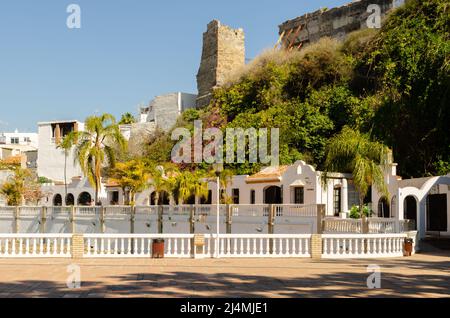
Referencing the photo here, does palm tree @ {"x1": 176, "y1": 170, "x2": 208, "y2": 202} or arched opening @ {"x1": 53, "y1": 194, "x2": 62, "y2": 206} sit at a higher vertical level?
palm tree @ {"x1": 176, "y1": 170, "x2": 208, "y2": 202}

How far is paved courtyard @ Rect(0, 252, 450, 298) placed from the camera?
11211 millimetres

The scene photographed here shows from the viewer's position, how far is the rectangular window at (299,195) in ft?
104

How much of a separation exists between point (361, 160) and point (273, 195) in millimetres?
9187

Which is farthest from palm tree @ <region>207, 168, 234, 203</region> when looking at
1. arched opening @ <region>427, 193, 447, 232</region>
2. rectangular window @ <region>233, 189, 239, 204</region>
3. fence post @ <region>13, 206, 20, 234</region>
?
fence post @ <region>13, 206, 20, 234</region>

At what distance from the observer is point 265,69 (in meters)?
47.8

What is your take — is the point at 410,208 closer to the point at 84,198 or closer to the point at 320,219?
the point at 320,219

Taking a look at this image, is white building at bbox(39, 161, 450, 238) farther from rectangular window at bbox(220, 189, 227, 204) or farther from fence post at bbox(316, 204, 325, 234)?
fence post at bbox(316, 204, 325, 234)

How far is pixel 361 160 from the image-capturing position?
26719mm

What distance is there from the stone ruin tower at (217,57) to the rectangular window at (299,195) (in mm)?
25857

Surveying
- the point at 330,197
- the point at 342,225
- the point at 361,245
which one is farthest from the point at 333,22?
the point at 361,245

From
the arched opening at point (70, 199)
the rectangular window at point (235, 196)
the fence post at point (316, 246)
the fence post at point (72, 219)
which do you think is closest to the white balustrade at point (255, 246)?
the fence post at point (316, 246)

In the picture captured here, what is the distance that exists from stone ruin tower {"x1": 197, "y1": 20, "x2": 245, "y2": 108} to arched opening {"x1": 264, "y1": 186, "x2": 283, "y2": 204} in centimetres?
2295

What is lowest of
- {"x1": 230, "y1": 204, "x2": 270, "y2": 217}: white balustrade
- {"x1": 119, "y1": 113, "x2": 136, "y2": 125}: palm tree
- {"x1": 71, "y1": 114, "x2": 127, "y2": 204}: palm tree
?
{"x1": 230, "y1": 204, "x2": 270, "y2": 217}: white balustrade
